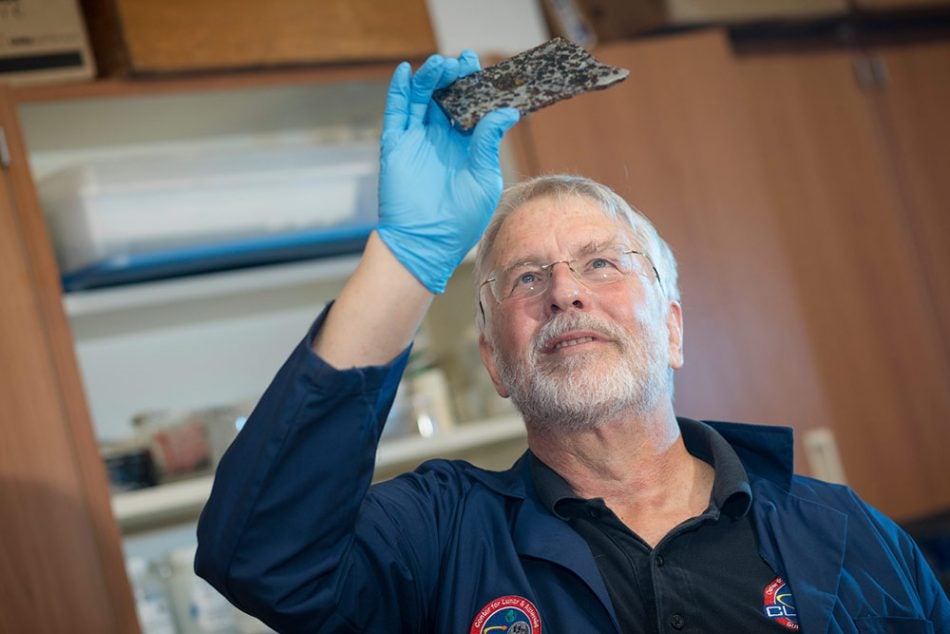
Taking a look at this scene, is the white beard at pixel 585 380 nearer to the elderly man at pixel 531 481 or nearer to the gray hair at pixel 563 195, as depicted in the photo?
the elderly man at pixel 531 481

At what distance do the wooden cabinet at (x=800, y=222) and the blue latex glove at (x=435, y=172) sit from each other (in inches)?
40.3

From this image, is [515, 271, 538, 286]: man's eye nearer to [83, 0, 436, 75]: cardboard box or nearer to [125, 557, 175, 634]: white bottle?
[83, 0, 436, 75]: cardboard box

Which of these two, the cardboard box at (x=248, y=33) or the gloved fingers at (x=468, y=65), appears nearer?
the gloved fingers at (x=468, y=65)

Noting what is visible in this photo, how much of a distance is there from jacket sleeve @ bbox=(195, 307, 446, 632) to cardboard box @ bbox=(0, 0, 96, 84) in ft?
3.43

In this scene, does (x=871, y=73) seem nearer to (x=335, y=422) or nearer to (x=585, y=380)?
(x=585, y=380)

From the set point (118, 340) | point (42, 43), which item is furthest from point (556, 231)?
point (118, 340)

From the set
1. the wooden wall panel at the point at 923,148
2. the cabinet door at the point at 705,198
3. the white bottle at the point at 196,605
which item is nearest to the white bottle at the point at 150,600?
the white bottle at the point at 196,605

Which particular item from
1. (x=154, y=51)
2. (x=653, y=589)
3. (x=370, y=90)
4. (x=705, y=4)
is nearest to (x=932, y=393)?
(x=705, y=4)

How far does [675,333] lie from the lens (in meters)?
1.78

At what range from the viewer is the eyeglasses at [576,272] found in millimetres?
1615

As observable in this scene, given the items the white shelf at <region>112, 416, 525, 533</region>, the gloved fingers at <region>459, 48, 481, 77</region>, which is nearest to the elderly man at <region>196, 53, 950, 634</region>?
the gloved fingers at <region>459, 48, 481, 77</region>

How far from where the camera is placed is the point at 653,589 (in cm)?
147

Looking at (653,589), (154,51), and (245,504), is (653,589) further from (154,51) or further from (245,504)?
(154,51)

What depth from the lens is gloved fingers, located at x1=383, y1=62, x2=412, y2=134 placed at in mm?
1384
